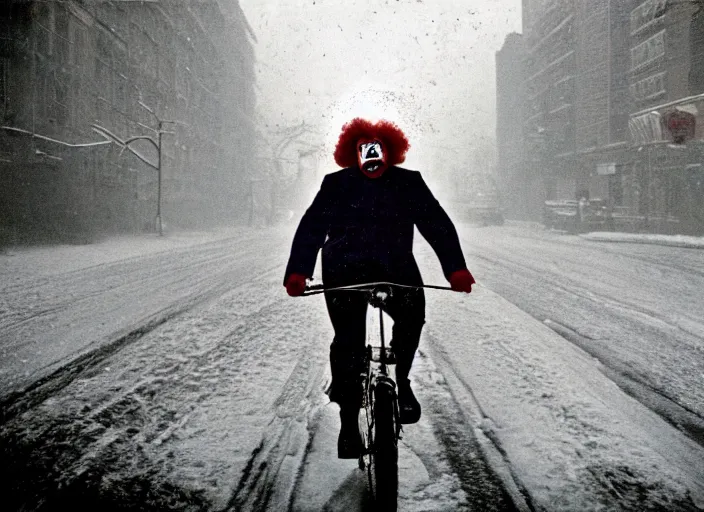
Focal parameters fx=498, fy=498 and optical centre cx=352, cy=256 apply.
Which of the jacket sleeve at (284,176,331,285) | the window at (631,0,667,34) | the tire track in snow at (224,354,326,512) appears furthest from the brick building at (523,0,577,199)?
the jacket sleeve at (284,176,331,285)

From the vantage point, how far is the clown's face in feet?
8.33

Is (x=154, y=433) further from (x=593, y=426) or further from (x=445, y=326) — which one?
(x=445, y=326)

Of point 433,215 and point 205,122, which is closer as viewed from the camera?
point 433,215

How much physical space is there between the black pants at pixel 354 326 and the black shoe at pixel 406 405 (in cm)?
17

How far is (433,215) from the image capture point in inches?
103

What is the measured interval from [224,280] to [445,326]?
5.20m

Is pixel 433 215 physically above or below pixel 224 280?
above

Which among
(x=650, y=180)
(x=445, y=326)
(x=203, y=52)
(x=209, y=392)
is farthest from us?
(x=203, y=52)

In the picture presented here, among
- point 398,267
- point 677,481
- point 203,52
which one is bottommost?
point 677,481

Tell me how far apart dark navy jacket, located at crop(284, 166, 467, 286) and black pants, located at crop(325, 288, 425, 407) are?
10 centimetres

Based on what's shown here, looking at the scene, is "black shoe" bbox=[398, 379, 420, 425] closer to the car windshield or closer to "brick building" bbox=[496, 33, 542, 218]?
the car windshield

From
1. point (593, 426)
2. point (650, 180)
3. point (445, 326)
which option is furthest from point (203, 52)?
point (593, 426)

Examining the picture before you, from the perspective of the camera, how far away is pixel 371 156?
254 centimetres

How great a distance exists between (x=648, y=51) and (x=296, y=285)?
109 ft
